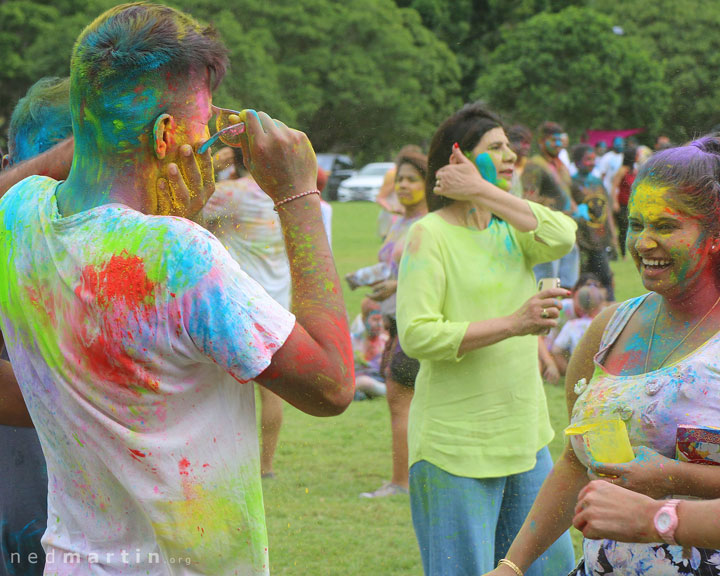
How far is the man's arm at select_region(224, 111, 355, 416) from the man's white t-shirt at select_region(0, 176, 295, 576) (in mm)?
87

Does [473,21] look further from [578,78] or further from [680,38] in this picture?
[578,78]

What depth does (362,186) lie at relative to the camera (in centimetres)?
3331

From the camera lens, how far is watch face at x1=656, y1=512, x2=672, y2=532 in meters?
1.99

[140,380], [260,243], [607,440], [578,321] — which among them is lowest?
[578,321]

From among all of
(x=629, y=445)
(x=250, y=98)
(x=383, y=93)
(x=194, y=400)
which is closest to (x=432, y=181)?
(x=629, y=445)

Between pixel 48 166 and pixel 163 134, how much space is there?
0.65 metres

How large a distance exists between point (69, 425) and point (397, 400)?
13.0 ft

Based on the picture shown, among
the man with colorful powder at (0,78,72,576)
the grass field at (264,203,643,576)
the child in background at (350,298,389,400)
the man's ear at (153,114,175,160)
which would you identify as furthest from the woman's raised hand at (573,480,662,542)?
the child in background at (350,298,389,400)

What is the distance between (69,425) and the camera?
183cm

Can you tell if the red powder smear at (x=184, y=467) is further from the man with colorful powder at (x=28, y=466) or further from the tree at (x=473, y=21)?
the tree at (x=473, y=21)

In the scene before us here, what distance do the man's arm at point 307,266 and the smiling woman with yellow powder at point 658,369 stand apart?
70cm

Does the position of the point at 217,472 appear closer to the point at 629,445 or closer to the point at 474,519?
the point at 629,445

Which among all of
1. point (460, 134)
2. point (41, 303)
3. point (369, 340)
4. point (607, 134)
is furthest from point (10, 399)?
point (607, 134)

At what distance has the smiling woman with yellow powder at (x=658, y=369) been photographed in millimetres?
2139
